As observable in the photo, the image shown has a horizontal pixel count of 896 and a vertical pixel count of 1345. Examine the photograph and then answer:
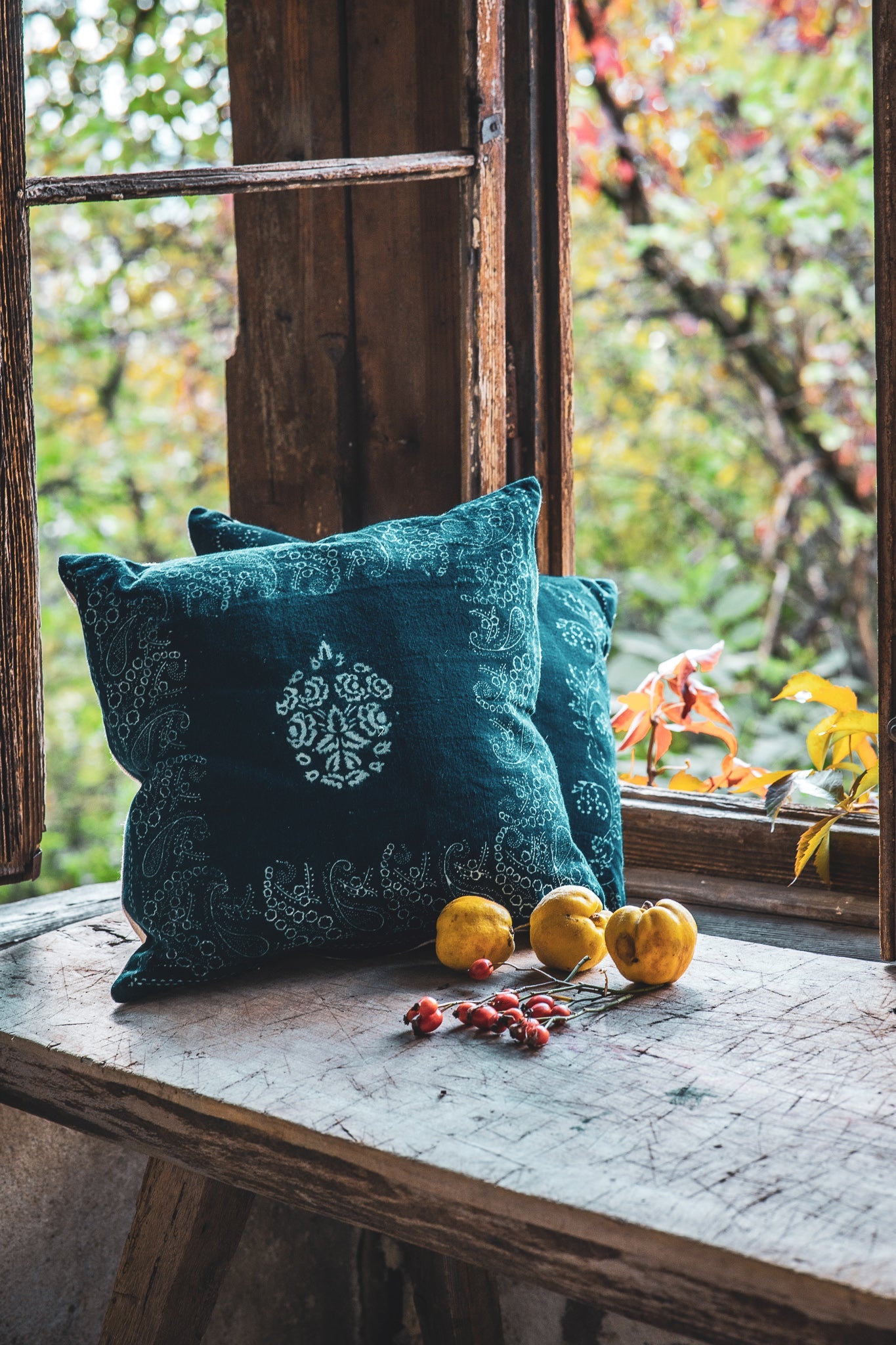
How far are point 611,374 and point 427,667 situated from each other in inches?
131

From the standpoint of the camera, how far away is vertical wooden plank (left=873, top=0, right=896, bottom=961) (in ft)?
3.64

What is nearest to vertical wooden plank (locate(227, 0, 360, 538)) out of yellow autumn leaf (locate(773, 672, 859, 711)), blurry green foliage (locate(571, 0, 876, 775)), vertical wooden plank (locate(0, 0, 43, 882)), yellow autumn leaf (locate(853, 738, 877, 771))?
vertical wooden plank (locate(0, 0, 43, 882))

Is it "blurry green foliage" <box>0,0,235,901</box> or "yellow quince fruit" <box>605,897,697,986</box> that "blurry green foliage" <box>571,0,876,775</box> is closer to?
"blurry green foliage" <box>0,0,235,901</box>

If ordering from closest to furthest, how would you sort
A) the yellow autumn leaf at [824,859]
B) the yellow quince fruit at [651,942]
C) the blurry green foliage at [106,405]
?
the yellow quince fruit at [651,942], the yellow autumn leaf at [824,859], the blurry green foliage at [106,405]

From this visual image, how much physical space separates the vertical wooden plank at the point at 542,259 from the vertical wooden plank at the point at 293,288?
0.24m

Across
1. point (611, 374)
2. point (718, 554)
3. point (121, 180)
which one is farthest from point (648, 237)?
point (121, 180)

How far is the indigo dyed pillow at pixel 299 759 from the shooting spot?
1.08 m

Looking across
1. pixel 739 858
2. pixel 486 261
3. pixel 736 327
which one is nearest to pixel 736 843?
pixel 739 858

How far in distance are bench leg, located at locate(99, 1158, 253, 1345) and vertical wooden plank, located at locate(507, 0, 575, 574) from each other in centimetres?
93

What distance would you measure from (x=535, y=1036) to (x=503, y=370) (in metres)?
0.92

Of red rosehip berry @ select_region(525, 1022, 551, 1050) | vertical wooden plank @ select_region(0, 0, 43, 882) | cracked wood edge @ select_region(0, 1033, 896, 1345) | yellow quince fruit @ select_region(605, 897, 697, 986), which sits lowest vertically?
cracked wood edge @ select_region(0, 1033, 896, 1345)

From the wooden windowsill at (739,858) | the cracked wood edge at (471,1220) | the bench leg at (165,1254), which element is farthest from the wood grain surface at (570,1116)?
the wooden windowsill at (739,858)

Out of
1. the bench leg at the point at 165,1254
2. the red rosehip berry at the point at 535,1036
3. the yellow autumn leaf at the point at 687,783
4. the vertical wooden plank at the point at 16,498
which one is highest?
the vertical wooden plank at the point at 16,498

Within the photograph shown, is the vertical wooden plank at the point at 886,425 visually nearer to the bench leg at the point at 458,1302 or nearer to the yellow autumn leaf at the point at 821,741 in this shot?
the yellow autumn leaf at the point at 821,741
